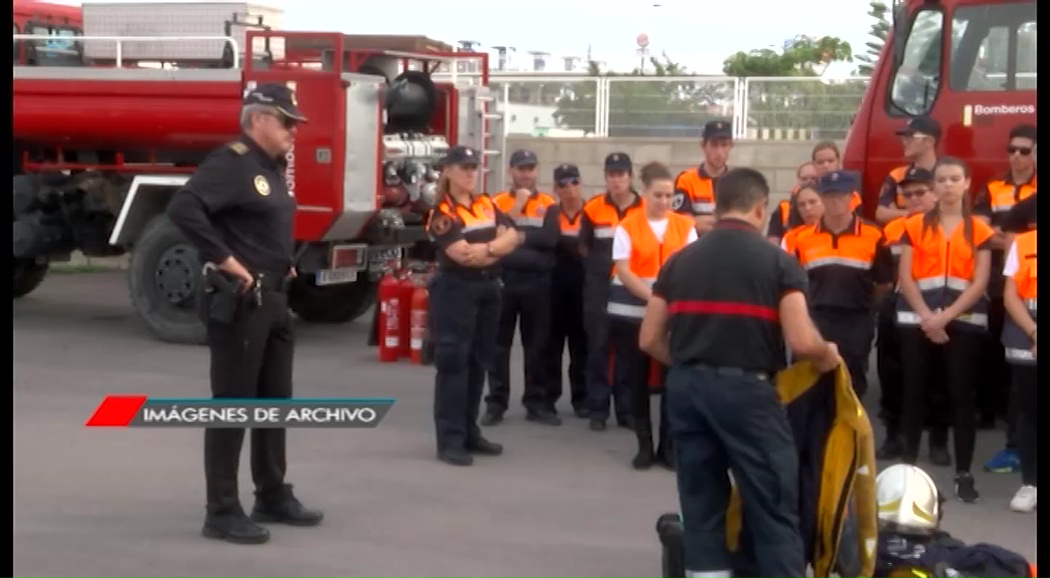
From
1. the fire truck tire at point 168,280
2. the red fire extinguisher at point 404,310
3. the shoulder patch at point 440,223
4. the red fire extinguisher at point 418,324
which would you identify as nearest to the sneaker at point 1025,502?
the shoulder patch at point 440,223

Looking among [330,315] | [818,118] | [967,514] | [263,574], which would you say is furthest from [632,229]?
[818,118]

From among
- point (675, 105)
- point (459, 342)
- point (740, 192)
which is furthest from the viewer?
point (675, 105)

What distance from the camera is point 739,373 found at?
5348mm

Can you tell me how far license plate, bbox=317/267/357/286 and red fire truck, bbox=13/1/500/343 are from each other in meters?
0.01

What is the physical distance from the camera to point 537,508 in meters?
7.56

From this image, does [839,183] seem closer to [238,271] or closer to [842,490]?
[842,490]

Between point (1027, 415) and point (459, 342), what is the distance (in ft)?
9.26

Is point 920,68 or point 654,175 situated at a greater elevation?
point 920,68

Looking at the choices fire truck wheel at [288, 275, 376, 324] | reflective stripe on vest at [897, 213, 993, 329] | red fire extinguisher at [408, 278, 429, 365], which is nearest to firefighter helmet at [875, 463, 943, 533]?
reflective stripe on vest at [897, 213, 993, 329]

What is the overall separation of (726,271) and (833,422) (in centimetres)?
66

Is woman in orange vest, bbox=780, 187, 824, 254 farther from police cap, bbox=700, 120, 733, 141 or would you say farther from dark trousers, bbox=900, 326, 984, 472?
police cap, bbox=700, 120, 733, 141

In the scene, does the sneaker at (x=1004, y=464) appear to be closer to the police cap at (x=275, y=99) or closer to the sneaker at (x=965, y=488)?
the sneaker at (x=965, y=488)

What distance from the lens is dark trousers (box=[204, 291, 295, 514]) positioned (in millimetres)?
6613

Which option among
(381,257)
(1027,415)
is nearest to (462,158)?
(1027,415)
